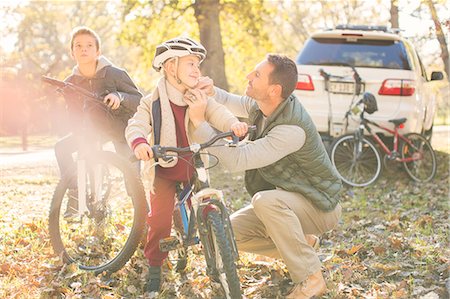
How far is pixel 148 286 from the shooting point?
14.7ft

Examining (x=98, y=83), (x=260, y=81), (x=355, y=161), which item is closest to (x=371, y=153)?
(x=355, y=161)

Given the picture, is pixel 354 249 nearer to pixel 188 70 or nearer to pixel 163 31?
pixel 188 70

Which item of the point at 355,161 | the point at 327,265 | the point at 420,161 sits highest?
the point at 327,265

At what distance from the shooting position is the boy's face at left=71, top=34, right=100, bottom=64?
5.52m

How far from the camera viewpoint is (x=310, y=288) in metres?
4.29

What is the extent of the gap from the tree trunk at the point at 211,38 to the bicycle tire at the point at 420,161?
6.28m

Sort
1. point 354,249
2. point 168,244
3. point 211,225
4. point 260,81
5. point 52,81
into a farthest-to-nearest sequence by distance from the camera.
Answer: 1. point 354,249
2. point 52,81
3. point 260,81
4. point 168,244
5. point 211,225

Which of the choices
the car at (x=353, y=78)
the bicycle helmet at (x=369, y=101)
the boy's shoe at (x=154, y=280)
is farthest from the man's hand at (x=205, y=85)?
the car at (x=353, y=78)

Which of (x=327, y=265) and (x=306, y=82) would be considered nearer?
(x=327, y=265)

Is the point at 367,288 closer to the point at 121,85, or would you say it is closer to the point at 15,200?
the point at 121,85

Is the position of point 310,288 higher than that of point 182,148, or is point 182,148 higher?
point 182,148

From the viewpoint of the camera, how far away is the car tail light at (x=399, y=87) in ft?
30.6

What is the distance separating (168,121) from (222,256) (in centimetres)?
101

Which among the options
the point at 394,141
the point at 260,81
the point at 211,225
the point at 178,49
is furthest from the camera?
the point at 394,141
